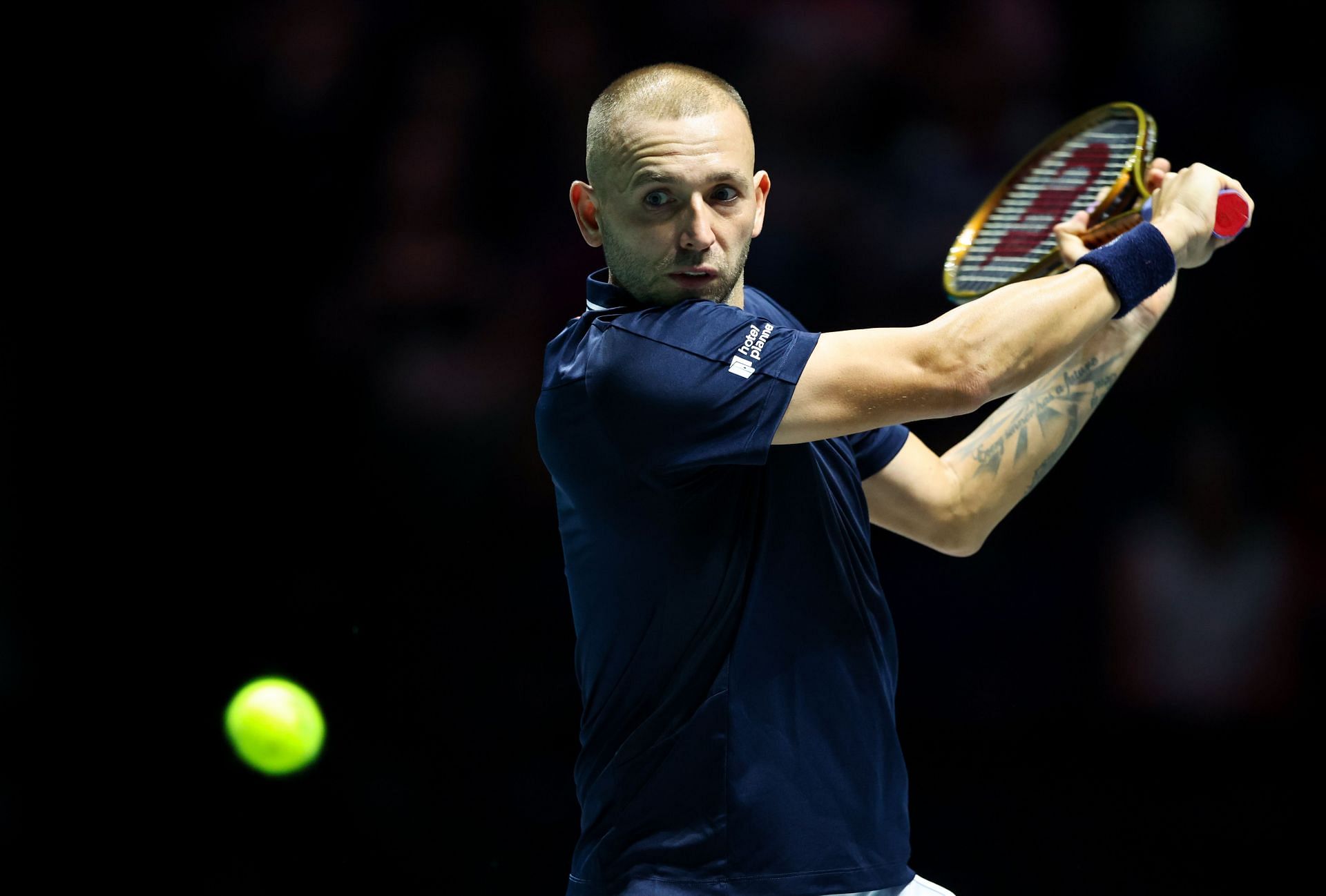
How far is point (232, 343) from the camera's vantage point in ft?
13.0

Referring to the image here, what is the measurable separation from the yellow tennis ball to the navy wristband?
265 centimetres

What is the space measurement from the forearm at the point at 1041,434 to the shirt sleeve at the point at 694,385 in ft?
2.37

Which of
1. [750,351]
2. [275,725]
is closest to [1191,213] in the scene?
[750,351]

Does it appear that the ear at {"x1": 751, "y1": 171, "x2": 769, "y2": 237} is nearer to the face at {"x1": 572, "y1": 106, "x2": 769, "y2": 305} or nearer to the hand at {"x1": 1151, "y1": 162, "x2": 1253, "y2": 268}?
the face at {"x1": 572, "y1": 106, "x2": 769, "y2": 305}

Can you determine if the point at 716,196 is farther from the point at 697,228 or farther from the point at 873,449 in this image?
the point at 873,449

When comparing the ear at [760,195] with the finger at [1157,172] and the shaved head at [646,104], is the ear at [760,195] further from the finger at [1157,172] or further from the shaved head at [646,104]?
the finger at [1157,172]

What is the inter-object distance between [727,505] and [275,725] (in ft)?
7.44

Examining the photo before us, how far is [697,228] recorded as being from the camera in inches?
75.1

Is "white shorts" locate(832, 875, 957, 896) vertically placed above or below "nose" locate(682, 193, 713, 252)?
below

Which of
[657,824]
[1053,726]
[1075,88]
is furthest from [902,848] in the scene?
[1075,88]

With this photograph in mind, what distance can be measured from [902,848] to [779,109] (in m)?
2.79

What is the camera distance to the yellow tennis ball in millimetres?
3727

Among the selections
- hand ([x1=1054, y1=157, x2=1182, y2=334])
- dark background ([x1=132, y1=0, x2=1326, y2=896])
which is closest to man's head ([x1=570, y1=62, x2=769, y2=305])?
hand ([x1=1054, y1=157, x2=1182, y2=334])

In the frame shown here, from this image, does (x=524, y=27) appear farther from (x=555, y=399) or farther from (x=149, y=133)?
(x=555, y=399)
